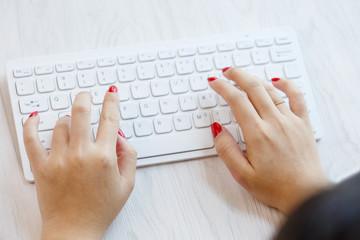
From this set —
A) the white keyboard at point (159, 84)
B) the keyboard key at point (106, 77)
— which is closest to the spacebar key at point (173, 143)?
the white keyboard at point (159, 84)

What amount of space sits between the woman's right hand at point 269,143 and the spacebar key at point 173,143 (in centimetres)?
2

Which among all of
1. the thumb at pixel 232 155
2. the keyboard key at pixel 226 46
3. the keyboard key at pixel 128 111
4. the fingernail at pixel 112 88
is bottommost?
the thumb at pixel 232 155

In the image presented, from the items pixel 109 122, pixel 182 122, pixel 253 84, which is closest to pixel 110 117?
pixel 109 122

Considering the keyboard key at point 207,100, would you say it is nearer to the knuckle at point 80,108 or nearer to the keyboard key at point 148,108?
the keyboard key at point 148,108

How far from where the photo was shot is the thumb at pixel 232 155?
573mm

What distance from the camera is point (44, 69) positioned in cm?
60

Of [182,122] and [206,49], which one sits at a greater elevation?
[206,49]

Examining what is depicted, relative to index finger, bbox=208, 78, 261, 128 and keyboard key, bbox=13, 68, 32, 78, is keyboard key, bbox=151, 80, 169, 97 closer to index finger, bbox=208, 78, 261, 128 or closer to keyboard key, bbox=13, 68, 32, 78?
index finger, bbox=208, 78, 261, 128

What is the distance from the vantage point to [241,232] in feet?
1.86

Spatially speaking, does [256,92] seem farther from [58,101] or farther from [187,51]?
[58,101]

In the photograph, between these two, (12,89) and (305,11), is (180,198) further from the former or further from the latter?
(305,11)

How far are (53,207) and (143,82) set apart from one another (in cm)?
23

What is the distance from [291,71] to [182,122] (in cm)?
20

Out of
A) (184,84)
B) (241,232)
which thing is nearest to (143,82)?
(184,84)
